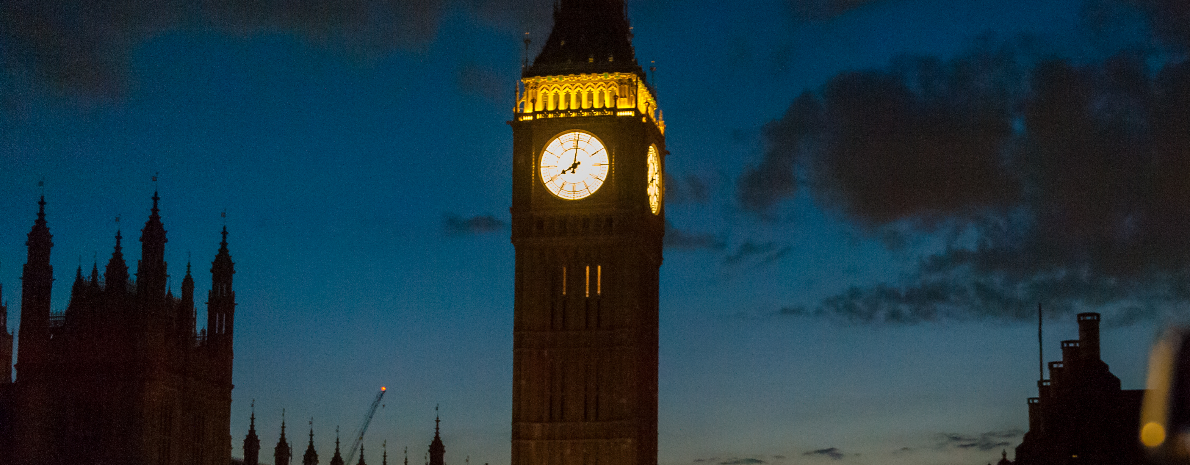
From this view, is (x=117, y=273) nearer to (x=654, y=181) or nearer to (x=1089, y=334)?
(x=654, y=181)

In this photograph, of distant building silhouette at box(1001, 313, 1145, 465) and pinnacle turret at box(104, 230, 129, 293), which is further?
pinnacle turret at box(104, 230, 129, 293)

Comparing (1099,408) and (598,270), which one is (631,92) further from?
(1099,408)

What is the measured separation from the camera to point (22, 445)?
95.1 metres

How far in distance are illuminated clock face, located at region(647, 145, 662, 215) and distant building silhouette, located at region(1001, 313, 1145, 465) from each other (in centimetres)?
3179

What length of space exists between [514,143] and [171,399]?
71.6 ft

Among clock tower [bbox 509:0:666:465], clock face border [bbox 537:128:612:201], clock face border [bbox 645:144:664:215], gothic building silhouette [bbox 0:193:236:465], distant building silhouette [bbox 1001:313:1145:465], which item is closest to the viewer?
distant building silhouette [bbox 1001:313:1145:465]

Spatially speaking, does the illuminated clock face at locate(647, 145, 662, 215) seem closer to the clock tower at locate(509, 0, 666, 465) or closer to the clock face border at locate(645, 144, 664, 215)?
the clock face border at locate(645, 144, 664, 215)

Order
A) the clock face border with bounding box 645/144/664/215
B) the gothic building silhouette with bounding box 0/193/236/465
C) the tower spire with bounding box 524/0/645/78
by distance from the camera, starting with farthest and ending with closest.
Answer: the clock face border with bounding box 645/144/664/215 < the tower spire with bounding box 524/0/645/78 < the gothic building silhouette with bounding box 0/193/236/465

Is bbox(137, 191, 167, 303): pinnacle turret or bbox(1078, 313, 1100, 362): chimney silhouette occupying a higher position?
bbox(137, 191, 167, 303): pinnacle turret

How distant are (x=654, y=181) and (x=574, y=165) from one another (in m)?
5.89

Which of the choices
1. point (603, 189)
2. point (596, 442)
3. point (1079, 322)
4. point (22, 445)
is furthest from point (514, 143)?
point (1079, 322)

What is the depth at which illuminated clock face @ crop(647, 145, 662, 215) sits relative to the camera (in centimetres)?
10481

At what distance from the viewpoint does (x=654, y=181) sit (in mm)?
105750

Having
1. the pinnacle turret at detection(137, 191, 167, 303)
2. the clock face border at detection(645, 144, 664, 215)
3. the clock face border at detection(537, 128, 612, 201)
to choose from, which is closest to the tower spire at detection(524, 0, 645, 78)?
the clock face border at detection(537, 128, 612, 201)
